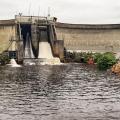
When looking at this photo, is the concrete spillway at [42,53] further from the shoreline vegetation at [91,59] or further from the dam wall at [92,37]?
the dam wall at [92,37]

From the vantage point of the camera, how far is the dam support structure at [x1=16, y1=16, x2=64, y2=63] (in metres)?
114

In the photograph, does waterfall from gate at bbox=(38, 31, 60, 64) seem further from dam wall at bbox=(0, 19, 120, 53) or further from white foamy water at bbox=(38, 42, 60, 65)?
dam wall at bbox=(0, 19, 120, 53)

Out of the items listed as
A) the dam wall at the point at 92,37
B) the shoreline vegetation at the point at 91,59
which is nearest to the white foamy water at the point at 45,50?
the shoreline vegetation at the point at 91,59

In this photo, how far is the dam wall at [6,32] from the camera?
401 ft

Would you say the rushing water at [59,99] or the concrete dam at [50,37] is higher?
the concrete dam at [50,37]

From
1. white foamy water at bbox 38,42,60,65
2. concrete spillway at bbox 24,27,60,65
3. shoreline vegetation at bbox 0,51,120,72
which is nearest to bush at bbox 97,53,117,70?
shoreline vegetation at bbox 0,51,120,72

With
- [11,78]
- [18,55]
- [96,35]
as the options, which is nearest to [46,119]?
[11,78]

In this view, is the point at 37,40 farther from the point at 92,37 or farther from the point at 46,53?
the point at 92,37

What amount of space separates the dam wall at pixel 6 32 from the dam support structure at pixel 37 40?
249 cm

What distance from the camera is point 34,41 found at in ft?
392

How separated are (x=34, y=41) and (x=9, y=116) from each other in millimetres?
84108

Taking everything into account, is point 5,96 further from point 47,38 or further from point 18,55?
point 47,38

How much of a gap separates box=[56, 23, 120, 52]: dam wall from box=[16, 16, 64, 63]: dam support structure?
10.5 metres

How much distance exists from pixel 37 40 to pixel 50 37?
4275 millimetres
